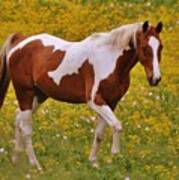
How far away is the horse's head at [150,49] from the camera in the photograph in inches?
500

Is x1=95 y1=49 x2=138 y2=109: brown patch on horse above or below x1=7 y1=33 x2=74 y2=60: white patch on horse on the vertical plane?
below

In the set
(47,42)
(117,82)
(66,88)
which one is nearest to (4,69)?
(47,42)

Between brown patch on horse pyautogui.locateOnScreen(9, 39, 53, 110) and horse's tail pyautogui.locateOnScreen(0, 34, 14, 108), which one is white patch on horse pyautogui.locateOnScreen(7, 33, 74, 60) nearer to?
brown patch on horse pyautogui.locateOnScreen(9, 39, 53, 110)

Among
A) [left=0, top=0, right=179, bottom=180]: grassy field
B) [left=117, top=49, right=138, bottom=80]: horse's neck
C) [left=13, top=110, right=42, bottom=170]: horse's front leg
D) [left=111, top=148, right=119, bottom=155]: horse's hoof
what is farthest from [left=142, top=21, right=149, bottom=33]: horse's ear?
[left=13, top=110, right=42, bottom=170]: horse's front leg

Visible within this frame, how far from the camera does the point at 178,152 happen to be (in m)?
14.7

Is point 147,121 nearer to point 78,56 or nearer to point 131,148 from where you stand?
point 131,148

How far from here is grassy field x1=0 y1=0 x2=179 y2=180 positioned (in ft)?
43.0

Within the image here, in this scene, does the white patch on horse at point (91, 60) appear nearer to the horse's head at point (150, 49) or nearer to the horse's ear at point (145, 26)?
the horse's head at point (150, 49)

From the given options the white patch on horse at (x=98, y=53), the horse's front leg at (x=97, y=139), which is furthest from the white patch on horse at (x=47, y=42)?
the horse's front leg at (x=97, y=139)

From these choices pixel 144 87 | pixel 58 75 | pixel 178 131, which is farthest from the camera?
pixel 144 87

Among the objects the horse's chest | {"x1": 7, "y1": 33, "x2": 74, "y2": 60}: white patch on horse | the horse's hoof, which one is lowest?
the horse's hoof

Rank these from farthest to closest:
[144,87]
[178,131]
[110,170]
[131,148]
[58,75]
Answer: [144,87] < [178,131] < [131,148] < [58,75] < [110,170]

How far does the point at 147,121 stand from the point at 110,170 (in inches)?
138

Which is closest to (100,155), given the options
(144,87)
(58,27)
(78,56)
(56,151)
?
(56,151)
